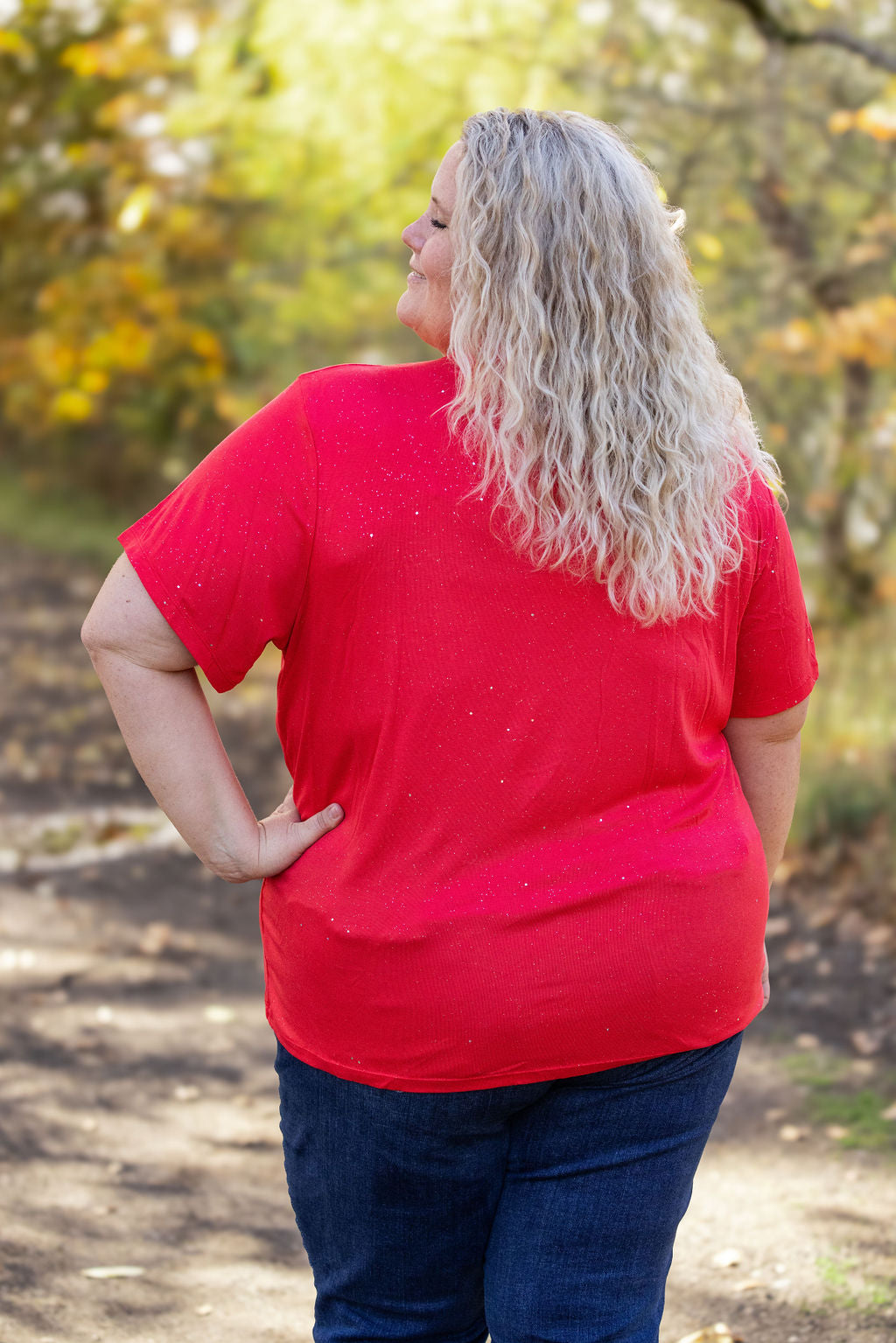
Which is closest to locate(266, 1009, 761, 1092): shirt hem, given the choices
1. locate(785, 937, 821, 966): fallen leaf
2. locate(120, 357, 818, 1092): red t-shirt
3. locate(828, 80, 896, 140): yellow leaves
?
locate(120, 357, 818, 1092): red t-shirt

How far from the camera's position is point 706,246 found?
249 inches

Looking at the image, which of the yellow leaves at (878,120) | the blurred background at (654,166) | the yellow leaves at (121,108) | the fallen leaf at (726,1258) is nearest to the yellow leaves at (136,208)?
the blurred background at (654,166)

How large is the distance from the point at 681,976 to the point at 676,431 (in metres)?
0.62

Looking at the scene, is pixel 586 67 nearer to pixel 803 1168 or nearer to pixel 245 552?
pixel 803 1168

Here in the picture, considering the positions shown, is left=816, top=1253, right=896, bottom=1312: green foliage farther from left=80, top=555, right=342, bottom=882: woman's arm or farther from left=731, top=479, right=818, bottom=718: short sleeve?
left=80, top=555, right=342, bottom=882: woman's arm

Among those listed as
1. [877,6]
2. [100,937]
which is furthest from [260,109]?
[100,937]

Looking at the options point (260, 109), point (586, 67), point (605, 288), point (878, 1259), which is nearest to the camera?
point (605, 288)

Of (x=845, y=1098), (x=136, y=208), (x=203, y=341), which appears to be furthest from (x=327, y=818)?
(x=203, y=341)

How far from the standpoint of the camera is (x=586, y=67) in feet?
24.3

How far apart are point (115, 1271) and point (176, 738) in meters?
2.00

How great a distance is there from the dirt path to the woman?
5.20ft

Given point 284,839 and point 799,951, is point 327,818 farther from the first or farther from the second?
point 799,951

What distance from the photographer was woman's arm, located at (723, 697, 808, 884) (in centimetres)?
182

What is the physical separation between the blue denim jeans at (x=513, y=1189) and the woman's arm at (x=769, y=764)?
35 centimetres
